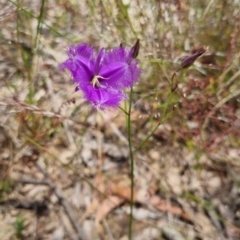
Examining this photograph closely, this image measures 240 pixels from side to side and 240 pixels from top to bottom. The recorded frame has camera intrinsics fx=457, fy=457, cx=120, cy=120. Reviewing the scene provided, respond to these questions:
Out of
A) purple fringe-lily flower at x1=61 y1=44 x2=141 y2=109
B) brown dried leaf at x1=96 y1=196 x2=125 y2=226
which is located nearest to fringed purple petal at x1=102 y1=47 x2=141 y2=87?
purple fringe-lily flower at x1=61 y1=44 x2=141 y2=109

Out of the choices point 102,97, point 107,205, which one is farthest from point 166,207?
point 102,97

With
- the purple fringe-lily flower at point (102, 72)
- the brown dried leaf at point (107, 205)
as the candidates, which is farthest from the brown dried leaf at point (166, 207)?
the purple fringe-lily flower at point (102, 72)

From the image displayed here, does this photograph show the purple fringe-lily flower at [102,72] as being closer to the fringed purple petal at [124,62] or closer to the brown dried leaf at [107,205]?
the fringed purple petal at [124,62]

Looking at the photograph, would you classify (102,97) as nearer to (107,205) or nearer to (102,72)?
(102,72)

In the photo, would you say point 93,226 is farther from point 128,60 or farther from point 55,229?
point 128,60

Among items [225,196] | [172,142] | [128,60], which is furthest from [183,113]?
[128,60]

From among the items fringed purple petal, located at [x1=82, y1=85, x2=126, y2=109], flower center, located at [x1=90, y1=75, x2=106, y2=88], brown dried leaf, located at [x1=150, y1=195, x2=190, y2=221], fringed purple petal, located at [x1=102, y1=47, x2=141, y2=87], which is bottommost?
brown dried leaf, located at [x1=150, y1=195, x2=190, y2=221]

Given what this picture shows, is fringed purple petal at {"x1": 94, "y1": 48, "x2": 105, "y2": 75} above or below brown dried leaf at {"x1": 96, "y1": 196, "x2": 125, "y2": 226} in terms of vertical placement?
above

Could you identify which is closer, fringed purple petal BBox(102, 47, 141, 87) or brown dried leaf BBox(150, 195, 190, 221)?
fringed purple petal BBox(102, 47, 141, 87)

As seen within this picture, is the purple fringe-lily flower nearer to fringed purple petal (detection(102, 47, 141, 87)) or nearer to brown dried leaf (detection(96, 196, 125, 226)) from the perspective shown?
fringed purple petal (detection(102, 47, 141, 87))
